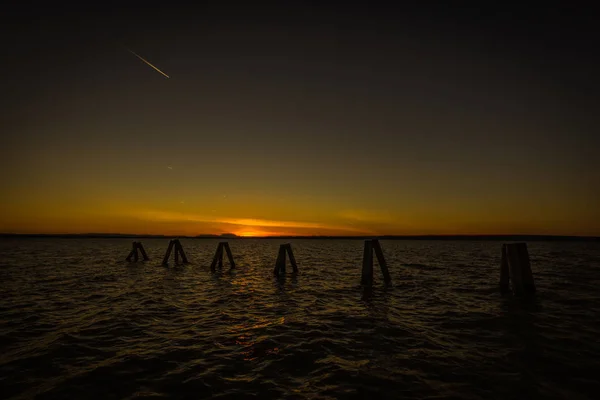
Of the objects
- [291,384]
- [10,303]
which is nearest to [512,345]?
[291,384]

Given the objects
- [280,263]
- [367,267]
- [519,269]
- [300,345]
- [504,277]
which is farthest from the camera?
[280,263]

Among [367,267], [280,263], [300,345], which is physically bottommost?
[300,345]

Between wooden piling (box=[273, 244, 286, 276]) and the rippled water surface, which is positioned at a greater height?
wooden piling (box=[273, 244, 286, 276])

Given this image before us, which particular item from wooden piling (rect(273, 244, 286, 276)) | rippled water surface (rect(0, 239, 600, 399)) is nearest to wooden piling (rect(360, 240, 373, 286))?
rippled water surface (rect(0, 239, 600, 399))

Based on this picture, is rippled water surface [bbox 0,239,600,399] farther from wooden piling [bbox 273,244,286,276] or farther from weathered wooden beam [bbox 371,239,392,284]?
wooden piling [bbox 273,244,286,276]

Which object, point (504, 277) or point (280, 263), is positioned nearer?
point (504, 277)

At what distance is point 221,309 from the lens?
11.5m

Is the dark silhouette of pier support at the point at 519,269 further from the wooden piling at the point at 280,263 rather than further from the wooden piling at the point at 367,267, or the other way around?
the wooden piling at the point at 280,263

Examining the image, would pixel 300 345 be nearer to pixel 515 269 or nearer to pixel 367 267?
pixel 367 267

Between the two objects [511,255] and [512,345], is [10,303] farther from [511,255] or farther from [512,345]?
[511,255]

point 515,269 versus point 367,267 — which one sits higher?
point 515,269

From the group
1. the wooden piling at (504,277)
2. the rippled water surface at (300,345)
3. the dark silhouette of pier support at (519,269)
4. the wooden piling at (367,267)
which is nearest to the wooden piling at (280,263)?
the rippled water surface at (300,345)

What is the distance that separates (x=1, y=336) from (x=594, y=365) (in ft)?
47.3

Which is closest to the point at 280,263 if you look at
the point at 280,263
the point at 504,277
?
the point at 280,263
